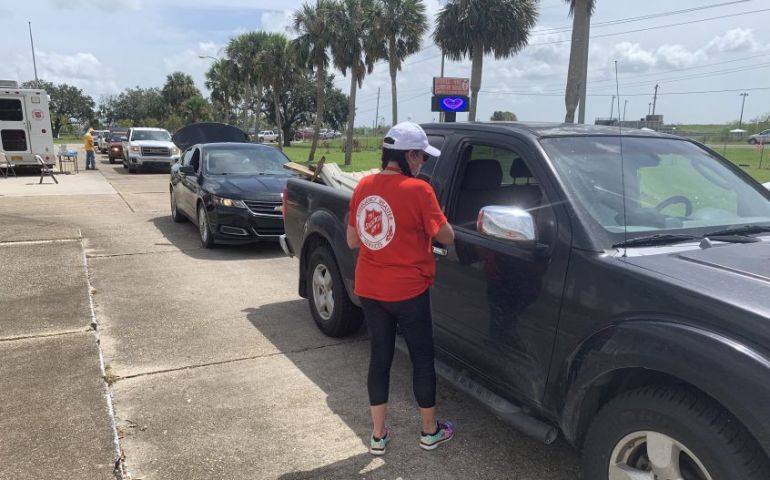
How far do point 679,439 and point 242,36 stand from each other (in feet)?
157

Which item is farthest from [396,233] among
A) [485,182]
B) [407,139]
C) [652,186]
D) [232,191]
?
[232,191]

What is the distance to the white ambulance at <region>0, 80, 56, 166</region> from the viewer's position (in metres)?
20.2

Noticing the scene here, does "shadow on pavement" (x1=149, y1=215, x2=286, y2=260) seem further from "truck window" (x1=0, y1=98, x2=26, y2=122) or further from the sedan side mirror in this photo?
"truck window" (x1=0, y1=98, x2=26, y2=122)

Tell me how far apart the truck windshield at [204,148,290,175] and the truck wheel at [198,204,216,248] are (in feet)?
2.36

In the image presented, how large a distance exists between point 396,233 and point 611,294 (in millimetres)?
1042

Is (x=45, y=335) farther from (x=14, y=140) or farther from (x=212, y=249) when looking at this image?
(x=14, y=140)

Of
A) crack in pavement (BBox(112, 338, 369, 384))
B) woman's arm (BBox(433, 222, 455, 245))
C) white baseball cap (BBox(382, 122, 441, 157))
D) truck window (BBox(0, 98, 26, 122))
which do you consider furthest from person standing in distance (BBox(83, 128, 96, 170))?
woman's arm (BBox(433, 222, 455, 245))

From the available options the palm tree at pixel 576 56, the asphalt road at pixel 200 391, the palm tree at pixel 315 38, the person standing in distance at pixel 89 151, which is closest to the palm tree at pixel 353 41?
the palm tree at pixel 315 38

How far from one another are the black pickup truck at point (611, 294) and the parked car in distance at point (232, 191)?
15.7 ft

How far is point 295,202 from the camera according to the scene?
217 inches

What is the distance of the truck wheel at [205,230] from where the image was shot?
864 centimetres

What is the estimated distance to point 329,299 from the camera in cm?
493

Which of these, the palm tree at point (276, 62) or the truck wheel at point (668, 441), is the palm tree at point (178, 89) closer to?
the palm tree at point (276, 62)

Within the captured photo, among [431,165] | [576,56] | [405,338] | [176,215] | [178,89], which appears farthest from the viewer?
[178,89]
